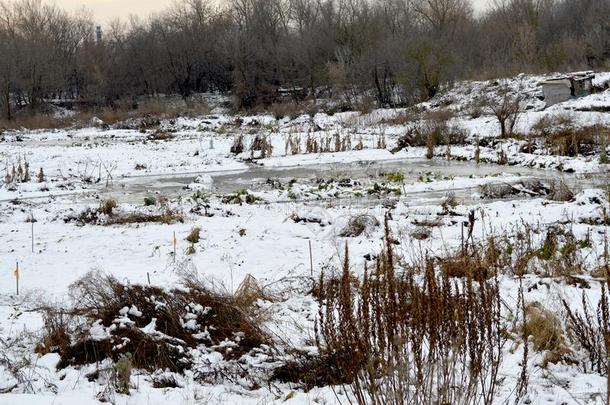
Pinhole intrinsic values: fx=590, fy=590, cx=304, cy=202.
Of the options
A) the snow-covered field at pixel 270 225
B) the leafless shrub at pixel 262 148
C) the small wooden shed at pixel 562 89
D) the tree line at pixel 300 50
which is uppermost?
the tree line at pixel 300 50

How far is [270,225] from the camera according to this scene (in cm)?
1130

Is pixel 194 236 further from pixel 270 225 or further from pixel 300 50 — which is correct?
pixel 300 50

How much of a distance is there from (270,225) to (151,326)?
5341 mm

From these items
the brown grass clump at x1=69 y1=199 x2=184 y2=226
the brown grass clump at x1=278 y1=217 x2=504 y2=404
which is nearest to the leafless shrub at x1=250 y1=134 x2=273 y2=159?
the brown grass clump at x1=69 y1=199 x2=184 y2=226

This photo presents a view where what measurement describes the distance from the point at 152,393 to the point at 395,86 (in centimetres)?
4374

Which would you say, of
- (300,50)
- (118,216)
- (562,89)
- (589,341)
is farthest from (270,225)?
(300,50)

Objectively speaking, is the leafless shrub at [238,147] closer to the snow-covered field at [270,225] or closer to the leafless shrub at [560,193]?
the snow-covered field at [270,225]

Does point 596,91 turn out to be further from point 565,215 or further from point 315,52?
point 315,52

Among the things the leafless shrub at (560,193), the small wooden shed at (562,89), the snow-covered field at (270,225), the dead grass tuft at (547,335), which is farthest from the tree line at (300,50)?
the dead grass tuft at (547,335)

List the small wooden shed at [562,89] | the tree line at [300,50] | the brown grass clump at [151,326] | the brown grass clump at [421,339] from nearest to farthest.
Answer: the brown grass clump at [421,339] → the brown grass clump at [151,326] → the small wooden shed at [562,89] → the tree line at [300,50]

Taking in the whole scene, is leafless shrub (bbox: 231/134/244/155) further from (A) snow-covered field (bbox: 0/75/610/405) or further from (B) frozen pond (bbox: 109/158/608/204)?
(B) frozen pond (bbox: 109/158/608/204)

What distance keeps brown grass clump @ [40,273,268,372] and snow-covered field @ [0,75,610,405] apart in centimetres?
23

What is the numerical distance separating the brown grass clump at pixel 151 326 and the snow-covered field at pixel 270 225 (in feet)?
0.75

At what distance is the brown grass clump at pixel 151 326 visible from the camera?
575 cm
